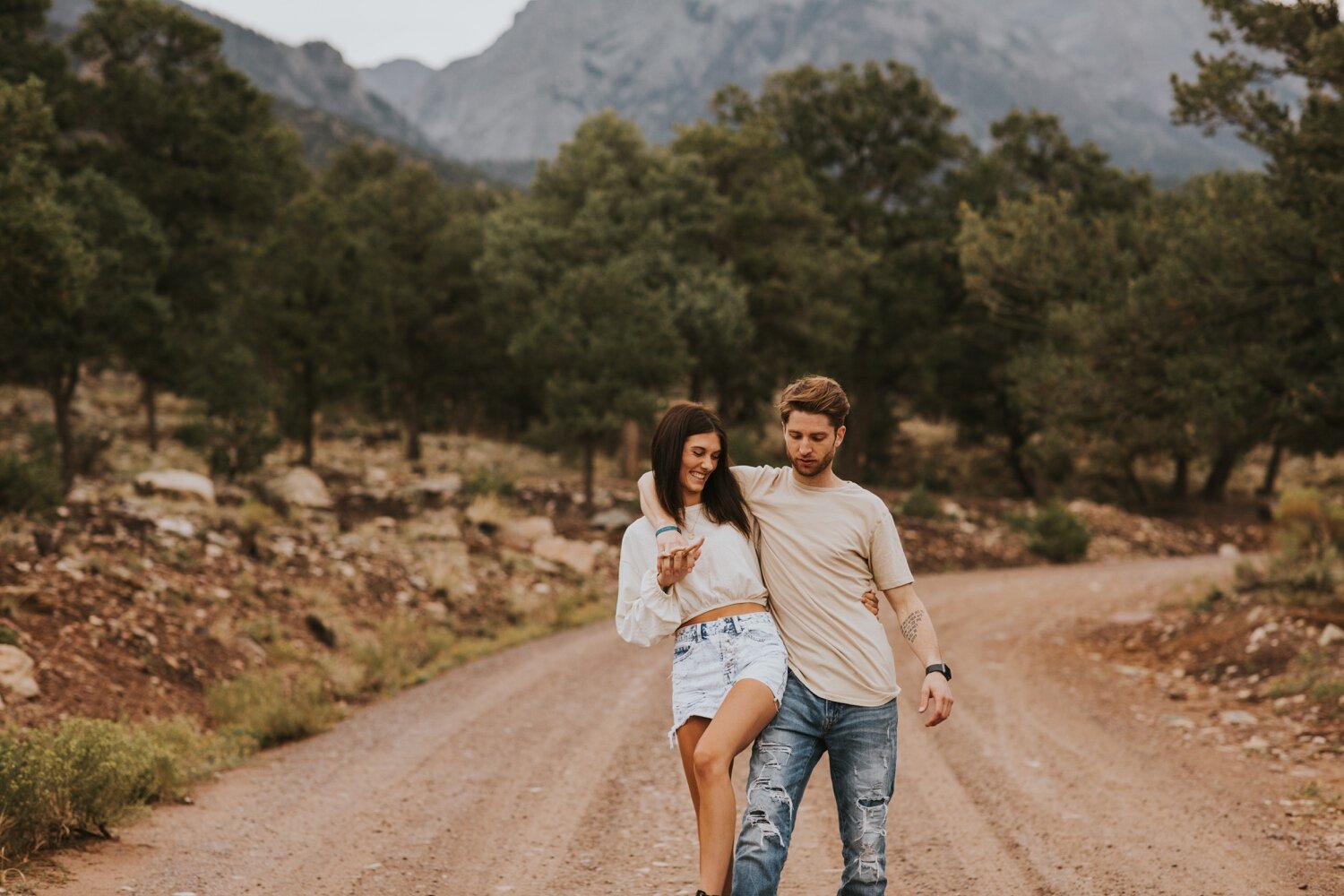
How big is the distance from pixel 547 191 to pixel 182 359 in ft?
40.4

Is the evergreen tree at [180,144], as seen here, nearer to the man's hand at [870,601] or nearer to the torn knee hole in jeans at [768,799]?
the man's hand at [870,601]

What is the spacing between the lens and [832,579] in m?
3.67

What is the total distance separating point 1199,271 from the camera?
1353cm

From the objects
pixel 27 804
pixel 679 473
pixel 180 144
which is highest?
pixel 180 144

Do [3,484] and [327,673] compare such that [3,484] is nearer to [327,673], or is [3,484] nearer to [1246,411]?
[327,673]

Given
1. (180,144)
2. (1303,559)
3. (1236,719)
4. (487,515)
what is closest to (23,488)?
(487,515)

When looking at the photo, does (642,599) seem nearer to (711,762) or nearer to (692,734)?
(692,734)

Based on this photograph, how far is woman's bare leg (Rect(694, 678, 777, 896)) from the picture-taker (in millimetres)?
3354

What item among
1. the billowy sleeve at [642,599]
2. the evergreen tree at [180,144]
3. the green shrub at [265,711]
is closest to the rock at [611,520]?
the evergreen tree at [180,144]

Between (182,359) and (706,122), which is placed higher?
(706,122)

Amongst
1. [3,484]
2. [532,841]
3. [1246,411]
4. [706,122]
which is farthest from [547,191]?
[532,841]

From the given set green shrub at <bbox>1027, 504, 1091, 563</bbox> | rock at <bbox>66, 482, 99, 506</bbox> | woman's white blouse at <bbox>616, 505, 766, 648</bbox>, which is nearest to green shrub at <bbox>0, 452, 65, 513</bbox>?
rock at <bbox>66, 482, 99, 506</bbox>

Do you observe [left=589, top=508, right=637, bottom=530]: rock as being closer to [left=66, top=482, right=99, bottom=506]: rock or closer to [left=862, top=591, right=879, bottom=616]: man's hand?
[left=66, top=482, right=99, bottom=506]: rock

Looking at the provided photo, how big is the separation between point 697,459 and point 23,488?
12405 millimetres
